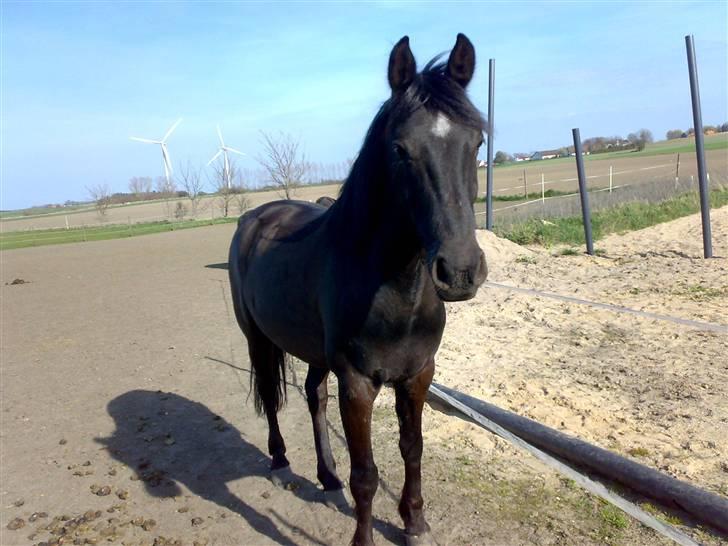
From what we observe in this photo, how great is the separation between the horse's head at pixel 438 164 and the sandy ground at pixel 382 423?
178cm

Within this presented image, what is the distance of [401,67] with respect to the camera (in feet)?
7.60

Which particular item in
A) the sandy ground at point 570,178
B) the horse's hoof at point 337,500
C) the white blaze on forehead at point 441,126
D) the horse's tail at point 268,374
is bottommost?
the horse's hoof at point 337,500

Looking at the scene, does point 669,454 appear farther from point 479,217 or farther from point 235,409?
point 479,217

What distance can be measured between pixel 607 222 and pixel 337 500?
38.9 ft

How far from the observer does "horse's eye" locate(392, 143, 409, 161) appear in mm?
2141

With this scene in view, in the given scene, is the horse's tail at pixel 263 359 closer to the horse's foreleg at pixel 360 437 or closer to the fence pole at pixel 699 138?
the horse's foreleg at pixel 360 437

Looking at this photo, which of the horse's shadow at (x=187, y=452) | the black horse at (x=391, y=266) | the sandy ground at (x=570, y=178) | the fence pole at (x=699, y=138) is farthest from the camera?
the sandy ground at (x=570, y=178)

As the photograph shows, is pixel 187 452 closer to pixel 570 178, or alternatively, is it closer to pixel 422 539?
pixel 422 539

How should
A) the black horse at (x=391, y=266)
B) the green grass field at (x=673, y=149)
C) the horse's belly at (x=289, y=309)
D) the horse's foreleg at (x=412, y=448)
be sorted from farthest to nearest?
the green grass field at (x=673, y=149) < the horse's belly at (x=289, y=309) < the horse's foreleg at (x=412, y=448) < the black horse at (x=391, y=266)

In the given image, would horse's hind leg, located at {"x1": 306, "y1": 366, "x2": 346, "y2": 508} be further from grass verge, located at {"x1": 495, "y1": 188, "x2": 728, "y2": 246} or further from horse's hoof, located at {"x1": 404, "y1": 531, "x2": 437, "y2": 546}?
grass verge, located at {"x1": 495, "y1": 188, "x2": 728, "y2": 246}

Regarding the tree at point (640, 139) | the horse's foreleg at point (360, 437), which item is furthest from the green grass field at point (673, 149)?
the horse's foreleg at point (360, 437)

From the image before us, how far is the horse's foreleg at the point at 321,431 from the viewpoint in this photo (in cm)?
364

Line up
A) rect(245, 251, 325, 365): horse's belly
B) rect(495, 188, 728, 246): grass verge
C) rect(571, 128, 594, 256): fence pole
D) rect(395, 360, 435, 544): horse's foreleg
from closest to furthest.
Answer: rect(395, 360, 435, 544): horse's foreleg
rect(245, 251, 325, 365): horse's belly
rect(571, 128, 594, 256): fence pole
rect(495, 188, 728, 246): grass verge

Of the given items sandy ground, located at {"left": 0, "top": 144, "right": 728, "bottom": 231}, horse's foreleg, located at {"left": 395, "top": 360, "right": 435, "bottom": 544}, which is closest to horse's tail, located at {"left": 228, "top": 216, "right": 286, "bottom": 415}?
horse's foreleg, located at {"left": 395, "top": 360, "right": 435, "bottom": 544}
